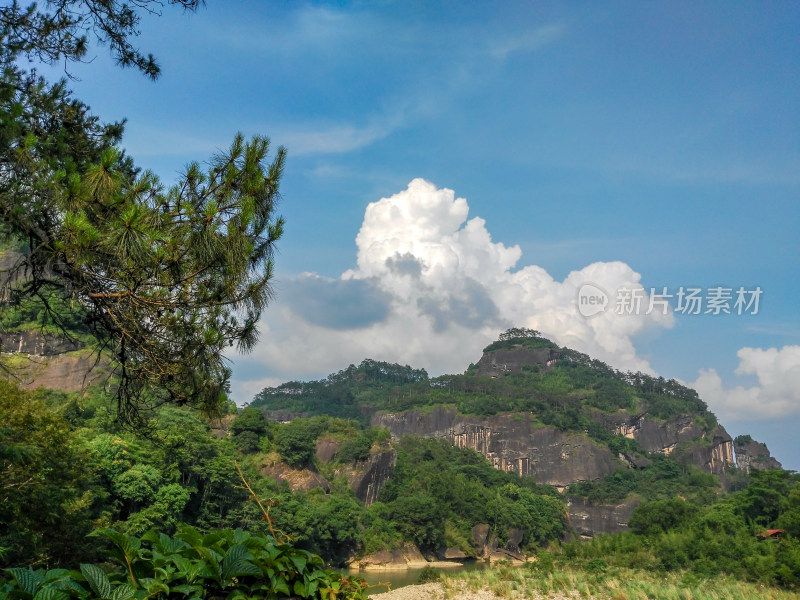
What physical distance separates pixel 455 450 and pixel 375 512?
76.0 ft

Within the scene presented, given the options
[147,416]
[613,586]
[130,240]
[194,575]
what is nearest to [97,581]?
[194,575]

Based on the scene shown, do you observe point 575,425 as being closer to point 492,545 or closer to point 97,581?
point 492,545

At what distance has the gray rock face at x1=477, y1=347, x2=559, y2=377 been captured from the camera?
97188 millimetres

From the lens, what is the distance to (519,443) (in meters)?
66.1

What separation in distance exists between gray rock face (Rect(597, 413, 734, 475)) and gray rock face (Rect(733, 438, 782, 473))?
485 centimetres

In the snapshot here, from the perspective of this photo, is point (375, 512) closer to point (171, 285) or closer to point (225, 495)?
point (225, 495)

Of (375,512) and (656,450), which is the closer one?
(375,512)

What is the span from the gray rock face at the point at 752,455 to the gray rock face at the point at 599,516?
116ft

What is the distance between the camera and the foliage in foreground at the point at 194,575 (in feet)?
4.35

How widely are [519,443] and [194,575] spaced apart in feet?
223

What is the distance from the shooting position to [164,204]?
4.25 meters

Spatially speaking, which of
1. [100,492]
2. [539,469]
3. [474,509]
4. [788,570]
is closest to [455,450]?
[539,469]

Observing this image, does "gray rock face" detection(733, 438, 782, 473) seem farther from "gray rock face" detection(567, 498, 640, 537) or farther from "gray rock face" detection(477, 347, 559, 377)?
"gray rock face" detection(567, 498, 640, 537)

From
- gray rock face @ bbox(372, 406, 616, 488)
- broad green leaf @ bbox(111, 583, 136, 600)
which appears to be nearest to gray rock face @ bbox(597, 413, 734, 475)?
gray rock face @ bbox(372, 406, 616, 488)
